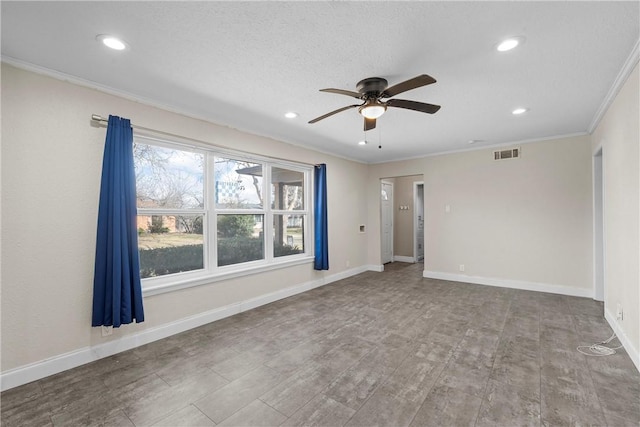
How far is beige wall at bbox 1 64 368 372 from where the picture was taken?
7.43 feet

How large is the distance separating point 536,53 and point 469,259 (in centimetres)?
404

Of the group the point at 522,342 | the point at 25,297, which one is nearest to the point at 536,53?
the point at 522,342

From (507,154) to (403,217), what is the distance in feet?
11.1

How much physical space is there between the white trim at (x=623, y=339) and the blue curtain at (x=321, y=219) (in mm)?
3656

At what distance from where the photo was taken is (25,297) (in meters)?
2.32

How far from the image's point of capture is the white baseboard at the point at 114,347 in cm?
228

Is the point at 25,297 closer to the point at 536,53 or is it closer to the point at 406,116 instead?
the point at 406,116

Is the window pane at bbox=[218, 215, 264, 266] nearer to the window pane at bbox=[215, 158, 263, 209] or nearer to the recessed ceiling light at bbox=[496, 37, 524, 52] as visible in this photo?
the window pane at bbox=[215, 158, 263, 209]

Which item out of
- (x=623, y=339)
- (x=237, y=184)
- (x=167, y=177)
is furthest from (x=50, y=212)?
(x=623, y=339)

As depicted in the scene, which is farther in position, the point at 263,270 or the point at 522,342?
the point at 263,270

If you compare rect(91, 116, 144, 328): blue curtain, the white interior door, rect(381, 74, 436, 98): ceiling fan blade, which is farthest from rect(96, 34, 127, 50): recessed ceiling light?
the white interior door

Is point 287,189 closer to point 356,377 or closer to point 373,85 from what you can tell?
point 373,85

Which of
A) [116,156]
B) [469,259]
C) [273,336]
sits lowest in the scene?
[273,336]

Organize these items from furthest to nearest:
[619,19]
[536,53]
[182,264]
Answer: [182,264], [536,53], [619,19]
